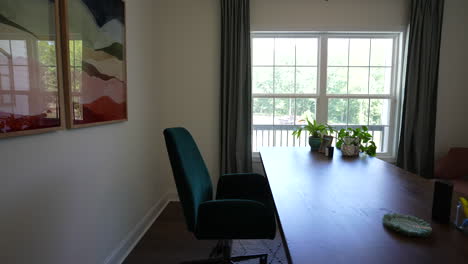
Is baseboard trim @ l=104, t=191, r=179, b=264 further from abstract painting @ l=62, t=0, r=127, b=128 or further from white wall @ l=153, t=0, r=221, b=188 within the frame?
abstract painting @ l=62, t=0, r=127, b=128

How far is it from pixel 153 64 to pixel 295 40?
170 cm

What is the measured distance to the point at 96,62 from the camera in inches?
59.7

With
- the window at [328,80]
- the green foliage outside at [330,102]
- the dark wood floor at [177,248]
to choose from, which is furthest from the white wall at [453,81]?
the dark wood floor at [177,248]

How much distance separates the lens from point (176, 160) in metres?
1.24

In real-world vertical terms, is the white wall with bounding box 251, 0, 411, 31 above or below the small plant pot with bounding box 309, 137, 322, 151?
above

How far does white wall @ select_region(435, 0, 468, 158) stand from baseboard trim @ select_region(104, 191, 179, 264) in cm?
333

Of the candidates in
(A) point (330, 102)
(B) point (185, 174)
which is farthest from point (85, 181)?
(A) point (330, 102)

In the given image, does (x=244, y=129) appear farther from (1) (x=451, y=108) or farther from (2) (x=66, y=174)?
(1) (x=451, y=108)

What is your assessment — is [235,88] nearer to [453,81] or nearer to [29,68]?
[29,68]

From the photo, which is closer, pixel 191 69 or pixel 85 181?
pixel 85 181

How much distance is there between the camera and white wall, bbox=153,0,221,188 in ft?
8.96

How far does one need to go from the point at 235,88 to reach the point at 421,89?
6.89 feet

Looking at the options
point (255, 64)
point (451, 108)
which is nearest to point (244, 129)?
point (255, 64)

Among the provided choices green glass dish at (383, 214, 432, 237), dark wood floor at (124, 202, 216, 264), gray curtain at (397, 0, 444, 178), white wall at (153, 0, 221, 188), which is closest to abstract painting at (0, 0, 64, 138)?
dark wood floor at (124, 202, 216, 264)
